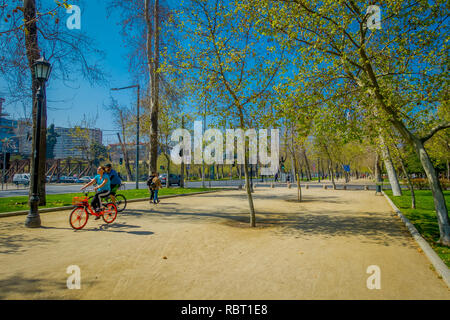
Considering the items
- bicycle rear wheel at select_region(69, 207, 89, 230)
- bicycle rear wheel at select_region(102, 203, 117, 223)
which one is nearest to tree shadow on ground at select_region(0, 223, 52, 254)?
bicycle rear wheel at select_region(69, 207, 89, 230)

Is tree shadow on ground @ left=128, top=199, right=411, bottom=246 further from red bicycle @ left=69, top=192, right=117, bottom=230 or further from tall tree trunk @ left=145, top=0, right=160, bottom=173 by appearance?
tall tree trunk @ left=145, top=0, right=160, bottom=173

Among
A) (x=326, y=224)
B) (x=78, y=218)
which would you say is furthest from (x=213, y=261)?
(x=326, y=224)

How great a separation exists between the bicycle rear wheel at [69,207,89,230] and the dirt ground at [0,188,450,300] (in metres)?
0.34

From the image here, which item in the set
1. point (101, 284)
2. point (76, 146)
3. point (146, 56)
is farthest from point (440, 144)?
point (76, 146)

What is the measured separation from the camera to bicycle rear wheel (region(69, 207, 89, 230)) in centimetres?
800

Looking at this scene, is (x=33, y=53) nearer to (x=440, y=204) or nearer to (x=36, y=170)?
(x=36, y=170)

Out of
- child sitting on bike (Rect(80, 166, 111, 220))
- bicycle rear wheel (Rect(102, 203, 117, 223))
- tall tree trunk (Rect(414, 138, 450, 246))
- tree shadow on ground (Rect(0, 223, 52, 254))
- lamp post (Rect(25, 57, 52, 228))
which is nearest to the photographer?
tree shadow on ground (Rect(0, 223, 52, 254))

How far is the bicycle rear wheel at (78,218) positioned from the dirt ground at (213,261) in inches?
13.3

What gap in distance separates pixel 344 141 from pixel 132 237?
6748 mm

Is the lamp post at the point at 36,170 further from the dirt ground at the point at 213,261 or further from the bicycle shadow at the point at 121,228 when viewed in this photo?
the bicycle shadow at the point at 121,228

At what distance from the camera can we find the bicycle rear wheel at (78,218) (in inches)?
315

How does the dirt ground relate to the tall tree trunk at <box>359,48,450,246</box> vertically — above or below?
below

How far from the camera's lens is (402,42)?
23.6 ft

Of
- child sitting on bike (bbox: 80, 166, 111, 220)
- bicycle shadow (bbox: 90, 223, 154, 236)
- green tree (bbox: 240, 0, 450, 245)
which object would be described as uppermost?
green tree (bbox: 240, 0, 450, 245)
